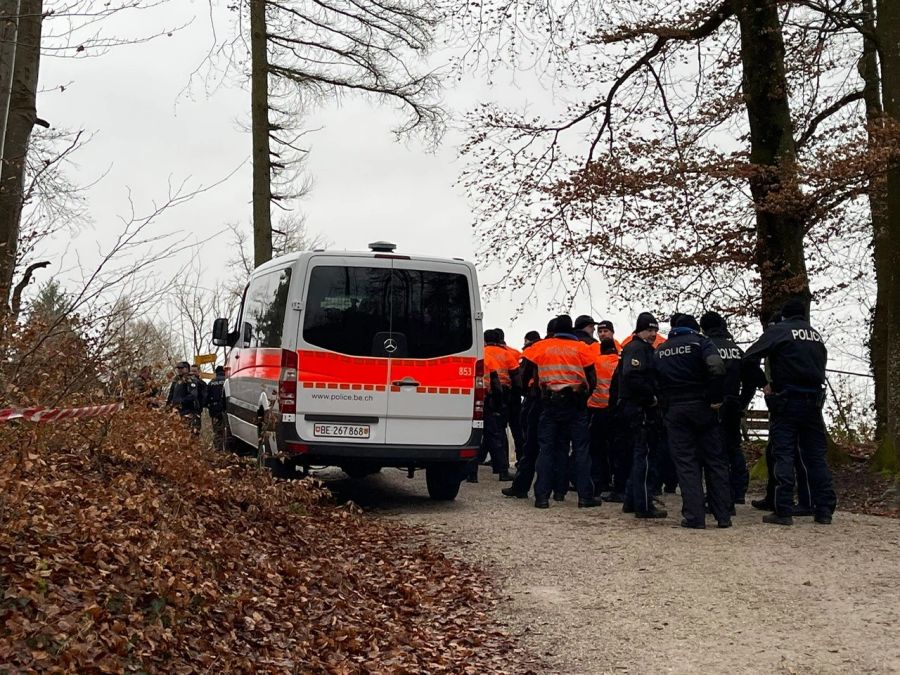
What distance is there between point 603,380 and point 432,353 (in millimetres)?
2329

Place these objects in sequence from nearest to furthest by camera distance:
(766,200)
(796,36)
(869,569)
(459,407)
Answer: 1. (869,569)
2. (459,407)
3. (766,200)
4. (796,36)

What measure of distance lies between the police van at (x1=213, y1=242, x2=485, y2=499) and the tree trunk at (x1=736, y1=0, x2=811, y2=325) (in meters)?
4.70

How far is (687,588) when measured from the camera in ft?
24.0

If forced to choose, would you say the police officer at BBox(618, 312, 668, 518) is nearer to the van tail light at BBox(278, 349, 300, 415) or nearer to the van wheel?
the van wheel

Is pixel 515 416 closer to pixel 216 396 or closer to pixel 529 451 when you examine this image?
pixel 529 451

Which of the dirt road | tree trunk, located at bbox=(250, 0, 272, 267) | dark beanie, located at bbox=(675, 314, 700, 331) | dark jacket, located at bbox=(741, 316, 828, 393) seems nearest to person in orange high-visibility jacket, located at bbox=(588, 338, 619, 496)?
the dirt road

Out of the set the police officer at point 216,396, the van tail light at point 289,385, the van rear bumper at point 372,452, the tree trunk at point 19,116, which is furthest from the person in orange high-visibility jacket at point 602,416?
the police officer at point 216,396

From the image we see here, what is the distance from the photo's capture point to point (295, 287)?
10.6 metres

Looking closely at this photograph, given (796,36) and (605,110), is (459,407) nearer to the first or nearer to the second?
(605,110)

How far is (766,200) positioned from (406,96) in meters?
8.55

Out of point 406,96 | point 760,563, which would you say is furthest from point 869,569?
point 406,96

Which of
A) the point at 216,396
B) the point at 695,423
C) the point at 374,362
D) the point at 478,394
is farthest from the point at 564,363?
the point at 216,396

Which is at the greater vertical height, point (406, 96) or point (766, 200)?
point (406, 96)

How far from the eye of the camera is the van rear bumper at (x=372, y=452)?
10445mm
